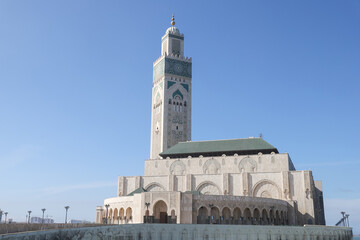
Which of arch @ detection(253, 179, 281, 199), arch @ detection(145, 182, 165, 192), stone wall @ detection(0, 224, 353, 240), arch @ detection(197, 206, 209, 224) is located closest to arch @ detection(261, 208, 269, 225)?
arch @ detection(253, 179, 281, 199)

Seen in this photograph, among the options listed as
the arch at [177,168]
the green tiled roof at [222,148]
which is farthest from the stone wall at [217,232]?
the arch at [177,168]

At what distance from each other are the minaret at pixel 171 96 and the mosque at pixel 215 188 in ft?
0.86

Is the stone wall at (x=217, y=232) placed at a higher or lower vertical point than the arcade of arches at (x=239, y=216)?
lower

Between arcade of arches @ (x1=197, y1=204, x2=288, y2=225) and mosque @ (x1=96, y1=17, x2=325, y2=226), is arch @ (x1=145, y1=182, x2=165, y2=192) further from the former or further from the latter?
arcade of arches @ (x1=197, y1=204, x2=288, y2=225)

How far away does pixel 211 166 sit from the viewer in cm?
5569

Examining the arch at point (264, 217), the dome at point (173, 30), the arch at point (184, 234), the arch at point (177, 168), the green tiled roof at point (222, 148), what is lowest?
the arch at point (184, 234)

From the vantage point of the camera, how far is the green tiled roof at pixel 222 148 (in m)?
55.3

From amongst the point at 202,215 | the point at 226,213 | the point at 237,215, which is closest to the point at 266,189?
the point at 237,215

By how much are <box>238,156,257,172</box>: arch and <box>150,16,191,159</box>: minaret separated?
18.0 m

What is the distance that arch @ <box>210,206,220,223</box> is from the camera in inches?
1730

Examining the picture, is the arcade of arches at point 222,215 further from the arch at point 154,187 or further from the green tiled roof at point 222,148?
the green tiled roof at point 222,148

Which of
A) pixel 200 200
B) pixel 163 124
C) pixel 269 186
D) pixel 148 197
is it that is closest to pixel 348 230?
pixel 269 186

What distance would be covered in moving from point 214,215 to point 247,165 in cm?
1237

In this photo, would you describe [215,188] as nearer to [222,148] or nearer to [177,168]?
[222,148]
